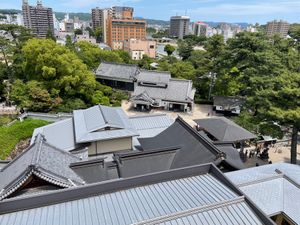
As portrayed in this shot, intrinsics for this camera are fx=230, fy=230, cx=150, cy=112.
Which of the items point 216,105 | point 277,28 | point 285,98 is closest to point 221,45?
point 216,105

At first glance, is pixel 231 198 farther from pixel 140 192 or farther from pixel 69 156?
pixel 69 156

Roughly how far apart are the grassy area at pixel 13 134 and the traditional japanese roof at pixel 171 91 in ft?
47.8

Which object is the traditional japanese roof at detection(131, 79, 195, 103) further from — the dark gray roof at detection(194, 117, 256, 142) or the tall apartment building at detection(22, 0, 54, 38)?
the tall apartment building at detection(22, 0, 54, 38)

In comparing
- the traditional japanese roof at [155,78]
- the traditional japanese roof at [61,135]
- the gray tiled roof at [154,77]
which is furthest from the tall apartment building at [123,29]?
the traditional japanese roof at [61,135]

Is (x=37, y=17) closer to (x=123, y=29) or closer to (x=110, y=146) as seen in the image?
(x=123, y=29)

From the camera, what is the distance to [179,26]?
570ft

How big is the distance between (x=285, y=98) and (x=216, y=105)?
15.4 metres

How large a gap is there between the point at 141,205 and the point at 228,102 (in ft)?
89.6

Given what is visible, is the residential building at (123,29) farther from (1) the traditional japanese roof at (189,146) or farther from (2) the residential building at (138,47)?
(1) the traditional japanese roof at (189,146)

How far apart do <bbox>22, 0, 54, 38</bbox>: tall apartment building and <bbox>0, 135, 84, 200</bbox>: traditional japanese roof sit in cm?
12081

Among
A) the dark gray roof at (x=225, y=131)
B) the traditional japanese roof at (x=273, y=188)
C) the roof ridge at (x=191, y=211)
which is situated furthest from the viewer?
the dark gray roof at (x=225, y=131)

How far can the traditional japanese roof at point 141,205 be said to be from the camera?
22.6ft

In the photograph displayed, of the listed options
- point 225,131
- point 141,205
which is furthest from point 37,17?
point 141,205

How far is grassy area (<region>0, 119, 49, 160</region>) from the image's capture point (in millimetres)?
19234
